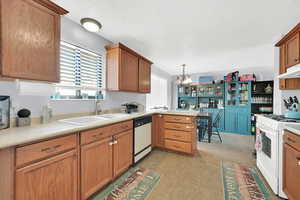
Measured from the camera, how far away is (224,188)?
1.70 metres

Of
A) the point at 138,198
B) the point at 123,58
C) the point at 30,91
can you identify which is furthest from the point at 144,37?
the point at 138,198

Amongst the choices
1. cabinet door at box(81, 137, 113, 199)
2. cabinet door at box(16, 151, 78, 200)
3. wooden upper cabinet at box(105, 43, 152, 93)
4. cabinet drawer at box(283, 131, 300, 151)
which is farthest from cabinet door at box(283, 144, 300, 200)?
wooden upper cabinet at box(105, 43, 152, 93)

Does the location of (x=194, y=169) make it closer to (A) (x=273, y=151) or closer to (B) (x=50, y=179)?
(A) (x=273, y=151)

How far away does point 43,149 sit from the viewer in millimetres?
1037

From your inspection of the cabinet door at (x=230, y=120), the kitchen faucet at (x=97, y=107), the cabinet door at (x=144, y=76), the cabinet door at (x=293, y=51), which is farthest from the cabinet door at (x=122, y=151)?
the cabinet door at (x=230, y=120)

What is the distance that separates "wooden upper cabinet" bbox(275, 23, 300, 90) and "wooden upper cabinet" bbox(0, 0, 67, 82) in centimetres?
310

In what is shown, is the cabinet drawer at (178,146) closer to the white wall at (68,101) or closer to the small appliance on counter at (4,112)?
the white wall at (68,101)

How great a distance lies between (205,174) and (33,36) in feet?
9.18

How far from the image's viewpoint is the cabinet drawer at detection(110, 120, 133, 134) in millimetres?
1746

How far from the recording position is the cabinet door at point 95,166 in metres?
1.36

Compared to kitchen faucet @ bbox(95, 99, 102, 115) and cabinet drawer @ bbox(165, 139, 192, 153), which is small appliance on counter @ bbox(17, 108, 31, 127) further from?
cabinet drawer @ bbox(165, 139, 192, 153)

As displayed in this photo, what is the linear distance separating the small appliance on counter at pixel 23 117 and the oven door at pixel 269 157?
291cm

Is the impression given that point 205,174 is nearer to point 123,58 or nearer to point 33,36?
point 123,58

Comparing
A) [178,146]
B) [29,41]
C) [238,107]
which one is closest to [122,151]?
[178,146]
